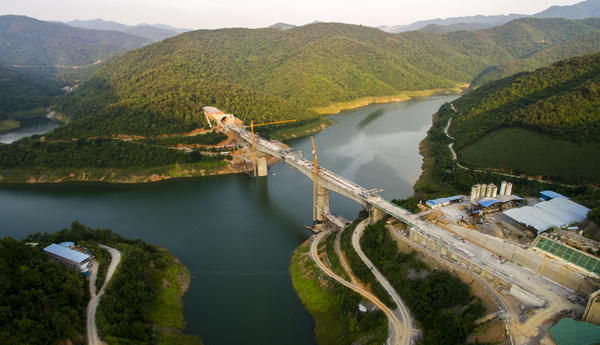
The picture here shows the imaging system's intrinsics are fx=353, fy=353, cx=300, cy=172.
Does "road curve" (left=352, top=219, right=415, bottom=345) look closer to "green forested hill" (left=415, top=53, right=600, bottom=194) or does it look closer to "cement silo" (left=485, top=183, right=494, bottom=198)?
"cement silo" (left=485, top=183, right=494, bottom=198)

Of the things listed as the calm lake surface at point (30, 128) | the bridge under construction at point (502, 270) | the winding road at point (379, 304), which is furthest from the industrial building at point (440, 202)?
the calm lake surface at point (30, 128)

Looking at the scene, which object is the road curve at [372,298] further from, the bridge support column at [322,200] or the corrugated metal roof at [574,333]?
the corrugated metal roof at [574,333]

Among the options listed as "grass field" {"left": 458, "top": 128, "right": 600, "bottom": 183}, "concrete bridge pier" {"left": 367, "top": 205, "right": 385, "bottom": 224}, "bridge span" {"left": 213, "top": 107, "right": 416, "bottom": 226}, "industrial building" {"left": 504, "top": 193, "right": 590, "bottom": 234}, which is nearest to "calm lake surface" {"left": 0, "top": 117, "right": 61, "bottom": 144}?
"bridge span" {"left": 213, "top": 107, "right": 416, "bottom": 226}

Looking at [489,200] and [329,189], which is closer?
[489,200]

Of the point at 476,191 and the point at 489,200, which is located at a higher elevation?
the point at 476,191

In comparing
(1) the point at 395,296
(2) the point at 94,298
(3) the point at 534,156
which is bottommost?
(1) the point at 395,296

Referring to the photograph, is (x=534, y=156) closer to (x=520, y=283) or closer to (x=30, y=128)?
(x=520, y=283)

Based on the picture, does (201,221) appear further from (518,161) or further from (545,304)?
(518,161)

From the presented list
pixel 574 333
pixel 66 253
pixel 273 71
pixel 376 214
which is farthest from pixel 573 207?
pixel 273 71
